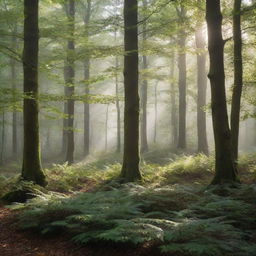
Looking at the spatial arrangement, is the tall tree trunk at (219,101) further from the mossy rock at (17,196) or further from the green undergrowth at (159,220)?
the mossy rock at (17,196)

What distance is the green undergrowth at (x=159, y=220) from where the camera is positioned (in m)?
4.49

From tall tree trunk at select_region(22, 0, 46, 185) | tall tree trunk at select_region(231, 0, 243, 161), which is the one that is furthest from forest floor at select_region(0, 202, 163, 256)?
tall tree trunk at select_region(231, 0, 243, 161)

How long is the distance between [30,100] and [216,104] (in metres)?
5.80

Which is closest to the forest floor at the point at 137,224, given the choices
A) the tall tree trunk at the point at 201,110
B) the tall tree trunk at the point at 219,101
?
the tall tree trunk at the point at 219,101

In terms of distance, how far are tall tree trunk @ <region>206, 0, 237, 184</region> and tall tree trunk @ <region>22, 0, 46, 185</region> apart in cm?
549

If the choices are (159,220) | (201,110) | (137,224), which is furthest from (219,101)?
(201,110)

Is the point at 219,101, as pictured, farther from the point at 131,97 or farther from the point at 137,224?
the point at 137,224

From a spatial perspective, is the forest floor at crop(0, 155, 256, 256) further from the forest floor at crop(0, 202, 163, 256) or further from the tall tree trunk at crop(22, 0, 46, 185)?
the tall tree trunk at crop(22, 0, 46, 185)

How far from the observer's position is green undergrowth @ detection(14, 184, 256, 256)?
449 centimetres

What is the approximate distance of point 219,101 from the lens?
8578mm

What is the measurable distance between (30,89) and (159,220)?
654cm

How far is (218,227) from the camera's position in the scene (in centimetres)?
475

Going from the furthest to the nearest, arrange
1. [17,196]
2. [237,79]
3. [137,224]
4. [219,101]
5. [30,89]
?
[237,79] → [30,89] → [17,196] → [219,101] → [137,224]

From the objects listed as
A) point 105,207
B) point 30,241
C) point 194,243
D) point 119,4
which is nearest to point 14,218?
point 30,241
